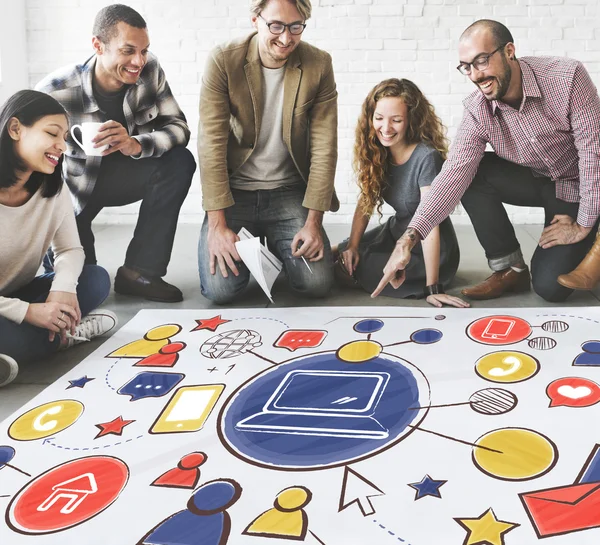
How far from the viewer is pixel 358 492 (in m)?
1.25

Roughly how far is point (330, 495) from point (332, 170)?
1464mm

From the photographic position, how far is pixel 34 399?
1709 millimetres

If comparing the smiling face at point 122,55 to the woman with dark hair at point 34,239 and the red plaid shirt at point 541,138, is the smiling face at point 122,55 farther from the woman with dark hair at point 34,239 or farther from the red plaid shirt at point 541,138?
the red plaid shirt at point 541,138

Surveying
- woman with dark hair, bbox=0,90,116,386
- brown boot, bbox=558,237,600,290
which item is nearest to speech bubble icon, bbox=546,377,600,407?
brown boot, bbox=558,237,600,290

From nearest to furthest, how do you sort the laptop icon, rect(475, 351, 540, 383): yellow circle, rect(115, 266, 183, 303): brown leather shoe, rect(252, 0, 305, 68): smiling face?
the laptop icon < rect(475, 351, 540, 383): yellow circle < rect(252, 0, 305, 68): smiling face < rect(115, 266, 183, 303): brown leather shoe

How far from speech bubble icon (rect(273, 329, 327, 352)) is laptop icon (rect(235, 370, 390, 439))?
0.19m

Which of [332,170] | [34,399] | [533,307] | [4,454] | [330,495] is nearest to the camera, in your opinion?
[330,495]

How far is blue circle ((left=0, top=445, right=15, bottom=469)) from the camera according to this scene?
55.9 inches

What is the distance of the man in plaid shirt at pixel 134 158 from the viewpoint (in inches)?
95.3

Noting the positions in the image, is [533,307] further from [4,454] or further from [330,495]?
[4,454]

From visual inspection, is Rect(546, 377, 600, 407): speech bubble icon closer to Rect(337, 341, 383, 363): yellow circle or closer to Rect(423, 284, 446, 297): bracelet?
Rect(337, 341, 383, 363): yellow circle

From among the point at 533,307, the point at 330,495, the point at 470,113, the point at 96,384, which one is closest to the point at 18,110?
the point at 96,384

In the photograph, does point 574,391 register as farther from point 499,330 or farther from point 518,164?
point 518,164

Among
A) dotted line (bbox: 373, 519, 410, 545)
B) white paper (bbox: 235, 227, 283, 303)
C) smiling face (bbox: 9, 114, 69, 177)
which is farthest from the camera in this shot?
white paper (bbox: 235, 227, 283, 303)
